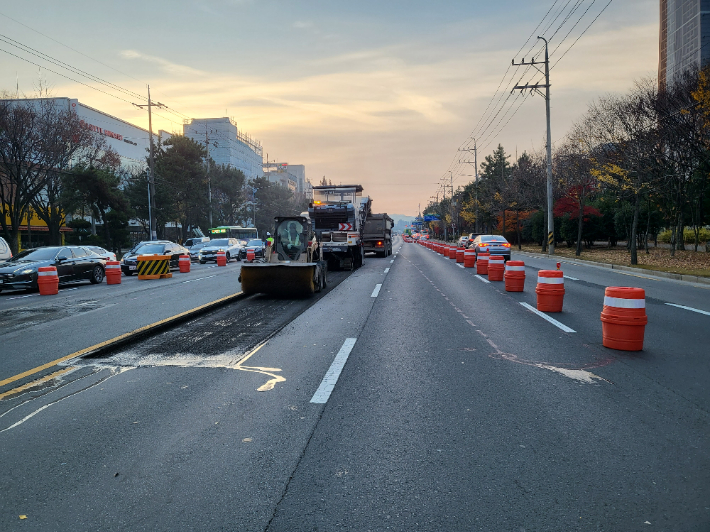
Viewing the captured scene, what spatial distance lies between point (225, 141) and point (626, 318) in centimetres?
12674

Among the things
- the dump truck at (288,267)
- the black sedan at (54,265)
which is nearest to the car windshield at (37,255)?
the black sedan at (54,265)

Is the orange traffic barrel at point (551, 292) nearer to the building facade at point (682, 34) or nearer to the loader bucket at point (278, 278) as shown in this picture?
the loader bucket at point (278, 278)

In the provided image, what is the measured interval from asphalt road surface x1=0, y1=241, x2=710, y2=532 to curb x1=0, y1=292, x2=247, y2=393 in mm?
328

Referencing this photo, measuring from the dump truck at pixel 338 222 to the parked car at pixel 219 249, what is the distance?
1523 centimetres

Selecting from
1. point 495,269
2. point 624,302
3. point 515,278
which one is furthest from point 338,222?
point 624,302

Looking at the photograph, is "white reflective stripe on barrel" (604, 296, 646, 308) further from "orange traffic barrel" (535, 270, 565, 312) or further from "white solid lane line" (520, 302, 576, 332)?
"orange traffic barrel" (535, 270, 565, 312)

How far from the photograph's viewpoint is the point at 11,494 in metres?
3.55

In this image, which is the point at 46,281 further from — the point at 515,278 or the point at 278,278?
the point at 515,278

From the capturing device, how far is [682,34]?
422 ft

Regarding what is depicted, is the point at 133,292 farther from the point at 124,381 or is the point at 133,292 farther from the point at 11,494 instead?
the point at 11,494

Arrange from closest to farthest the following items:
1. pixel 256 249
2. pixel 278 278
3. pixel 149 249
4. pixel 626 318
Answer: pixel 626 318, pixel 278 278, pixel 149 249, pixel 256 249

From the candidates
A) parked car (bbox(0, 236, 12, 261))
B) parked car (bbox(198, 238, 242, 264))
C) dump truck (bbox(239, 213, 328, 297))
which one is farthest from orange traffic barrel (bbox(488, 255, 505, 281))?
parked car (bbox(198, 238, 242, 264))

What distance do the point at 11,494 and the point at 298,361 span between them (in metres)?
3.91

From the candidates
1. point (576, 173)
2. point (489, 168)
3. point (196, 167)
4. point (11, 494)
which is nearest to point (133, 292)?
point (11, 494)
